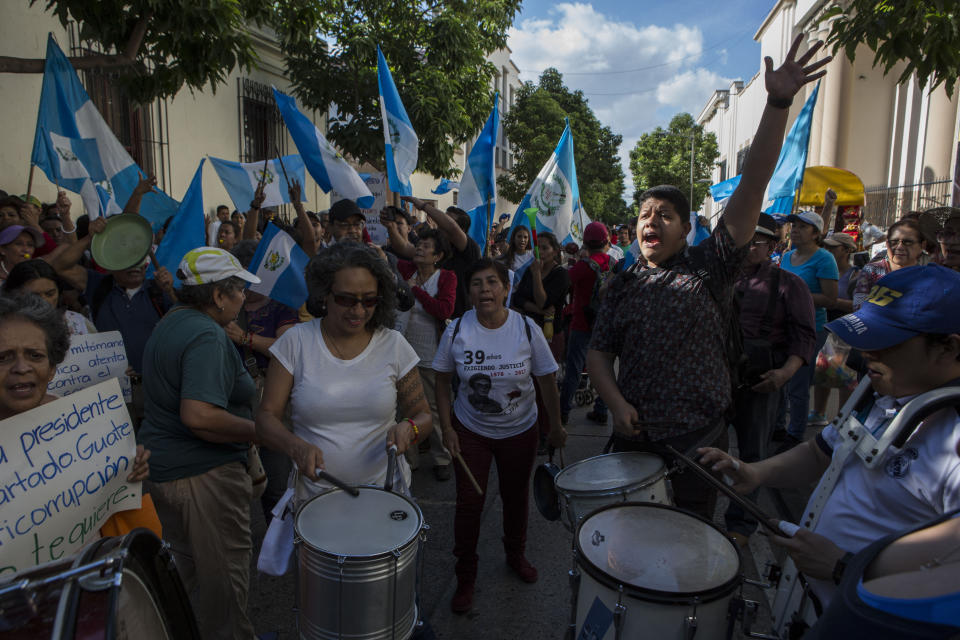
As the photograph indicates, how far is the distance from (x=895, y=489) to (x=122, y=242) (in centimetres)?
414

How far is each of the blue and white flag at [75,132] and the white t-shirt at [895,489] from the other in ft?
19.6

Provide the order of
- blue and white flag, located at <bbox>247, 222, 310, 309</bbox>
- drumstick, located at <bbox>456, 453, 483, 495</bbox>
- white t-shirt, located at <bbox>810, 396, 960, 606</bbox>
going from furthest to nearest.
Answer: blue and white flag, located at <bbox>247, 222, 310, 309</bbox>, drumstick, located at <bbox>456, 453, 483, 495</bbox>, white t-shirt, located at <bbox>810, 396, 960, 606</bbox>

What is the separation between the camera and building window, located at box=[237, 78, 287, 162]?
42.3ft

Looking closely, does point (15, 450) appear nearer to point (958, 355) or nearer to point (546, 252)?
point (958, 355)

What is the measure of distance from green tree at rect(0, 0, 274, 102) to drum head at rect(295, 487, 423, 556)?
479 centimetres

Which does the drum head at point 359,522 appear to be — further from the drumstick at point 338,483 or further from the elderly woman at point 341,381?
the elderly woman at point 341,381

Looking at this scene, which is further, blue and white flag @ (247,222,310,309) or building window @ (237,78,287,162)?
building window @ (237,78,287,162)

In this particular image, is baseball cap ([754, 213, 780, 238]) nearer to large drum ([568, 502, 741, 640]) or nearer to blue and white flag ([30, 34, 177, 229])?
large drum ([568, 502, 741, 640])

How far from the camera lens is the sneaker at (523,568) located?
3324 millimetres

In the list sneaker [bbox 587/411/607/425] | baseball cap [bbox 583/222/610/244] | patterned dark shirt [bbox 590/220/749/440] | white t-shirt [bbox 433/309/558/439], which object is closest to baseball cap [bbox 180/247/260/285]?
white t-shirt [bbox 433/309/558/439]

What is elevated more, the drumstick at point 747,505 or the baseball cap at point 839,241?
the baseball cap at point 839,241

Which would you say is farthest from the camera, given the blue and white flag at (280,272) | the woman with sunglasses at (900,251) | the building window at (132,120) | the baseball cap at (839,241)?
the building window at (132,120)

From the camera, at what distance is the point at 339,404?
2.37 m

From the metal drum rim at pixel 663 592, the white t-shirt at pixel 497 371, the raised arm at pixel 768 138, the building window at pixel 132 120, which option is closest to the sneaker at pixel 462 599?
the white t-shirt at pixel 497 371
